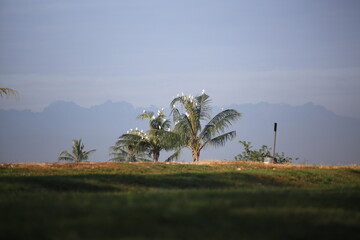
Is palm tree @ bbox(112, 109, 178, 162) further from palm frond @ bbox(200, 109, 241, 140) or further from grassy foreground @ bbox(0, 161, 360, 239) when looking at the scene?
grassy foreground @ bbox(0, 161, 360, 239)

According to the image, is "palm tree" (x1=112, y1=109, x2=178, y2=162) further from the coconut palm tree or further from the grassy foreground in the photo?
the grassy foreground

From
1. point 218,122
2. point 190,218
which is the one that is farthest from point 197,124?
point 190,218

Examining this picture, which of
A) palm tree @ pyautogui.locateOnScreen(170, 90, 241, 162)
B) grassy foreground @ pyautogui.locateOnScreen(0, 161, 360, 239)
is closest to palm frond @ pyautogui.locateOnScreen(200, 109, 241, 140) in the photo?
palm tree @ pyautogui.locateOnScreen(170, 90, 241, 162)

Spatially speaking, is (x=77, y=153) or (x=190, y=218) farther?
(x=77, y=153)

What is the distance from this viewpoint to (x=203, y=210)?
312 inches

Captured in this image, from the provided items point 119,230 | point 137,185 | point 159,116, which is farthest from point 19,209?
point 159,116

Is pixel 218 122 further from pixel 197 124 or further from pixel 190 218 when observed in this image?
pixel 190 218

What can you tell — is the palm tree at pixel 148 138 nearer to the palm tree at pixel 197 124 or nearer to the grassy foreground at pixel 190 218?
the palm tree at pixel 197 124

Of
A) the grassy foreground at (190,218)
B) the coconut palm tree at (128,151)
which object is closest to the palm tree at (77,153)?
the coconut palm tree at (128,151)

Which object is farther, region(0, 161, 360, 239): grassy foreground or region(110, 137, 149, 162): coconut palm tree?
region(110, 137, 149, 162): coconut palm tree

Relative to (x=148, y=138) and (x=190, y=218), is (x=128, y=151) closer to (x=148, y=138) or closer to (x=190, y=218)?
(x=148, y=138)

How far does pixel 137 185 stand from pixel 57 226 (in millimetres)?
9177

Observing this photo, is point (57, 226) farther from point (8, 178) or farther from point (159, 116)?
point (159, 116)

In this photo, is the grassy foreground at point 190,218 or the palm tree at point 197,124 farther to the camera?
the palm tree at point 197,124
